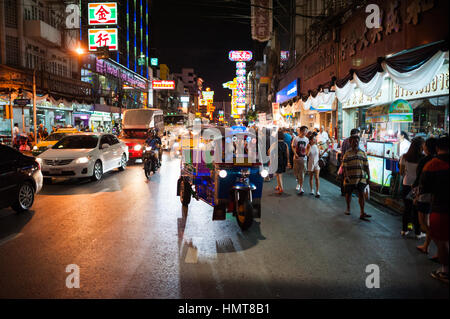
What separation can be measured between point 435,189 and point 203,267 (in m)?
3.17

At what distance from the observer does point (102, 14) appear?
27672 millimetres

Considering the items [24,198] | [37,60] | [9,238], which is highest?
[37,60]

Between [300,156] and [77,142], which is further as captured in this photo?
[77,142]

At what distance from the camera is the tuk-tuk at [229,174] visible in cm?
641

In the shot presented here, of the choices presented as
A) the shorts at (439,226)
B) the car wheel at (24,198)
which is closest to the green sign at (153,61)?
the car wheel at (24,198)

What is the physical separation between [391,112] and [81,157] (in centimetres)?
1013

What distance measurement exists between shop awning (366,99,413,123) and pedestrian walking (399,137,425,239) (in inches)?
145

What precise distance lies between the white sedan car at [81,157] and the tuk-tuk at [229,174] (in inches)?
229

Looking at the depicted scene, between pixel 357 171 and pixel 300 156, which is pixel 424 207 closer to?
pixel 357 171

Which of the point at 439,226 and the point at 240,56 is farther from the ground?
the point at 240,56

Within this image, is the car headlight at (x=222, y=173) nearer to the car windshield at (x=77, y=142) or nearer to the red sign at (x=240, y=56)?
the car windshield at (x=77, y=142)

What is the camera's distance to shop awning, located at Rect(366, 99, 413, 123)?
378 inches

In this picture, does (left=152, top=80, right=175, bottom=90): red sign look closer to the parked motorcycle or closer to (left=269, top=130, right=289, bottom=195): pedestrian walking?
the parked motorcycle

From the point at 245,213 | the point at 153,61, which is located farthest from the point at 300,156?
the point at 153,61
